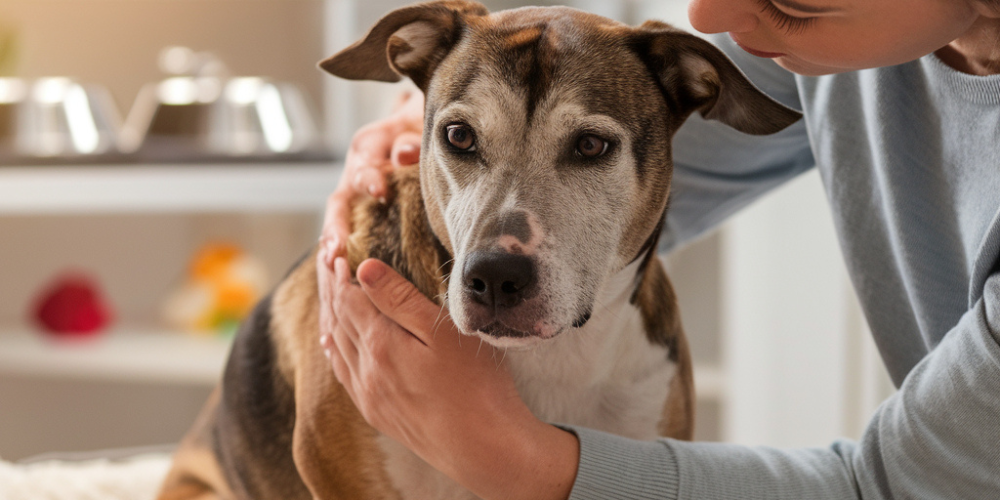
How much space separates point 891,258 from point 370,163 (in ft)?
2.60

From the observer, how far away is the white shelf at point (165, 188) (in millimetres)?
2633

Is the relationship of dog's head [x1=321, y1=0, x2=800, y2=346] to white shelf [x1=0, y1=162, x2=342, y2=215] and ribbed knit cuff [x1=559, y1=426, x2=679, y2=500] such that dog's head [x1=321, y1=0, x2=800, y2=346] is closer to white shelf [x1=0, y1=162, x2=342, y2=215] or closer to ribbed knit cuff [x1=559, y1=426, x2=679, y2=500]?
ribbed knit cuff [x1=559, y1=426, x2=679, y2=500]

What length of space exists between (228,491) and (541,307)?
76cm

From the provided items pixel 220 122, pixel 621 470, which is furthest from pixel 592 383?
pixel 220 122

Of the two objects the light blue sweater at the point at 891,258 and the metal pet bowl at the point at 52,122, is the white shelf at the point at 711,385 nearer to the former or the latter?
the light blue sweater at the point at 891,258

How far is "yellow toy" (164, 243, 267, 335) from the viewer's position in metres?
3.04

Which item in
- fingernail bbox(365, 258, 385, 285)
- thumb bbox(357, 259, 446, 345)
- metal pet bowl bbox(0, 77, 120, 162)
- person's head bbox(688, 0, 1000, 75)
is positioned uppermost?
person's head bbox(688, 0, 1000, 75)

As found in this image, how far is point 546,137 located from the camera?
1028mm

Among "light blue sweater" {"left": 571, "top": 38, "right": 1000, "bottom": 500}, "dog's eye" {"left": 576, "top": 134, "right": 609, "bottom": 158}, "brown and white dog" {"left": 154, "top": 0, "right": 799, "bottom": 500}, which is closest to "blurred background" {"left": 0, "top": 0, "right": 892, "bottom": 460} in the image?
"light blue sweater" {"left": 571, "top": 38, "right": 1000, "bottom": 500}

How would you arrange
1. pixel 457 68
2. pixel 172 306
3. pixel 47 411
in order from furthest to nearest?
pixel 47 411, pixel 172 306, pixel 457 68

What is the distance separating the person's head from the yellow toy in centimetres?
236

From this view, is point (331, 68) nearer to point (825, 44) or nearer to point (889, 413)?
point (825, 44)

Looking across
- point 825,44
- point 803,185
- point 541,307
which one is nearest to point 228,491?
point 541,307

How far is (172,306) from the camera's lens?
313 centimetres
